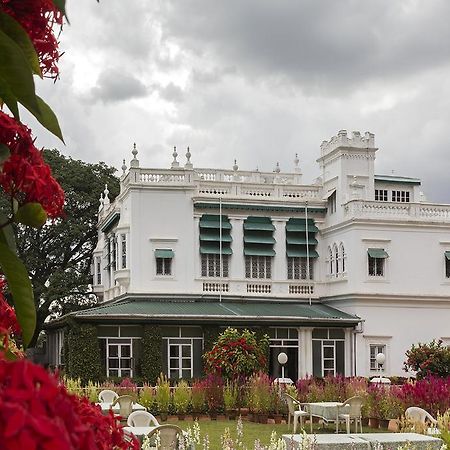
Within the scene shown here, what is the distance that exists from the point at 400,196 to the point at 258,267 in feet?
22.8

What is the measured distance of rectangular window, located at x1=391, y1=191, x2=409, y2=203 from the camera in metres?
34.6

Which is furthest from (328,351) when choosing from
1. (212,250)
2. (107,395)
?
(107,395)

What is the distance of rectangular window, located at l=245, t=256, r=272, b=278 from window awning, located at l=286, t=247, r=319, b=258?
915 millimetres

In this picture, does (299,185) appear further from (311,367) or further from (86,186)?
(86,186)

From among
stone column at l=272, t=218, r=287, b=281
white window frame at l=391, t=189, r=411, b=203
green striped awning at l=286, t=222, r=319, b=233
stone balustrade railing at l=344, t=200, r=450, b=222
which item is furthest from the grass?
white window frame at l=391, t=189, r=411, b=203

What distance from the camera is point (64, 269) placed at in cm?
3944

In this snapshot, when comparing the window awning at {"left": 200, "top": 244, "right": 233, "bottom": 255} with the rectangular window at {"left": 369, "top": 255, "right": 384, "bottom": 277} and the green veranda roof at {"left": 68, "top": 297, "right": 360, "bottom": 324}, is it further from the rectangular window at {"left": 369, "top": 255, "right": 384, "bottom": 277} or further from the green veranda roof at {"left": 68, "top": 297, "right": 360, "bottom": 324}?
the rectangular window at {"left": 369, "top": 255, "right": 384, "bottom": 277}

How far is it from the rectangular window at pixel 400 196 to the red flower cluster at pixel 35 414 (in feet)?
113

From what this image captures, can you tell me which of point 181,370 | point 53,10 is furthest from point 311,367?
point 53,10

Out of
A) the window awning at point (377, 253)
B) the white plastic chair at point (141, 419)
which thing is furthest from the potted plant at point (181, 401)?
the window awning at point (377, 253)

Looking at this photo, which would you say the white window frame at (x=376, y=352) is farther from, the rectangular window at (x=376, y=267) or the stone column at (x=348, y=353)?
the rectangular window at (x=376, y=267)

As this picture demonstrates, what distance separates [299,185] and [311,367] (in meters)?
7.41

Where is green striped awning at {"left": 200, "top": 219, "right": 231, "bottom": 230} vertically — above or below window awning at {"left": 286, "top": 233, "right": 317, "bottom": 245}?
above

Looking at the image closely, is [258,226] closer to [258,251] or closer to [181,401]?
[258,251]
